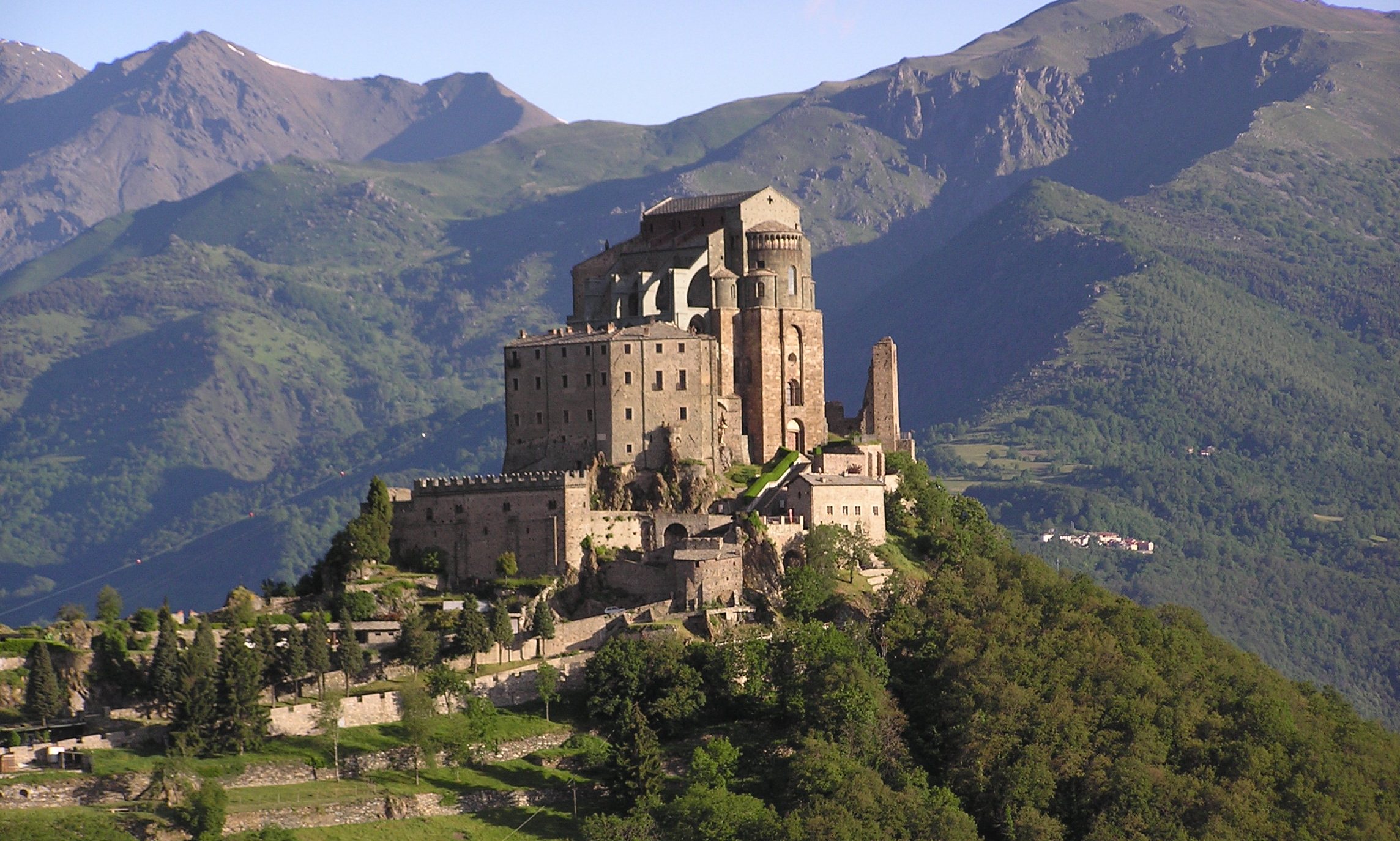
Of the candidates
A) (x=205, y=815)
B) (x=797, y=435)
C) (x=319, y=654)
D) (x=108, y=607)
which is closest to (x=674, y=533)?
(x=797, y=435)

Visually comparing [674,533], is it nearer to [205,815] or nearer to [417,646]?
[417,646]

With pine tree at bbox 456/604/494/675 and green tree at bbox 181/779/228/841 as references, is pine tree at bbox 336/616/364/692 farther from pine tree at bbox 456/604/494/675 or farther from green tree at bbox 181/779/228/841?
green tree at bbox 181/779/228/841

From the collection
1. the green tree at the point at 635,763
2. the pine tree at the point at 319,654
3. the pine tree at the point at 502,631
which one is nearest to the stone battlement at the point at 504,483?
the pine tree at the point at 502,631

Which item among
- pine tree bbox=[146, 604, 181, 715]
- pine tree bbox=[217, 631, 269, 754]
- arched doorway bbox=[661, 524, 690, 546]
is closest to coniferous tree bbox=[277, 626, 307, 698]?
pine tree bbox=[217, 631, 269, 754]

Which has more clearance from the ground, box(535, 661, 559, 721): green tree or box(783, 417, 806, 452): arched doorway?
box(783, 417, 806, 452): arched doorway

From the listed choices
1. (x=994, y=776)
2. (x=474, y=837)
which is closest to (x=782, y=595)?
(x=994, y=776)

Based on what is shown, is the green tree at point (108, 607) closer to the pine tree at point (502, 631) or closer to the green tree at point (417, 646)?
the green tree at point (417, 646)

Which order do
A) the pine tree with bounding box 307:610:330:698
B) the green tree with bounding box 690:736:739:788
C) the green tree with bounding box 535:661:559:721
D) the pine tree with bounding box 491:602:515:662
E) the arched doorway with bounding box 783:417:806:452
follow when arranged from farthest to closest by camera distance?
the arched doorway with bounding box 783:417:806:452, the pine tree with bounding box 491:602:515:662, the green tree with bounding box 535:661:559:721, the pine tree with bounding box 307:610:330:698, the green tree with bounding box 690:736:739:788
